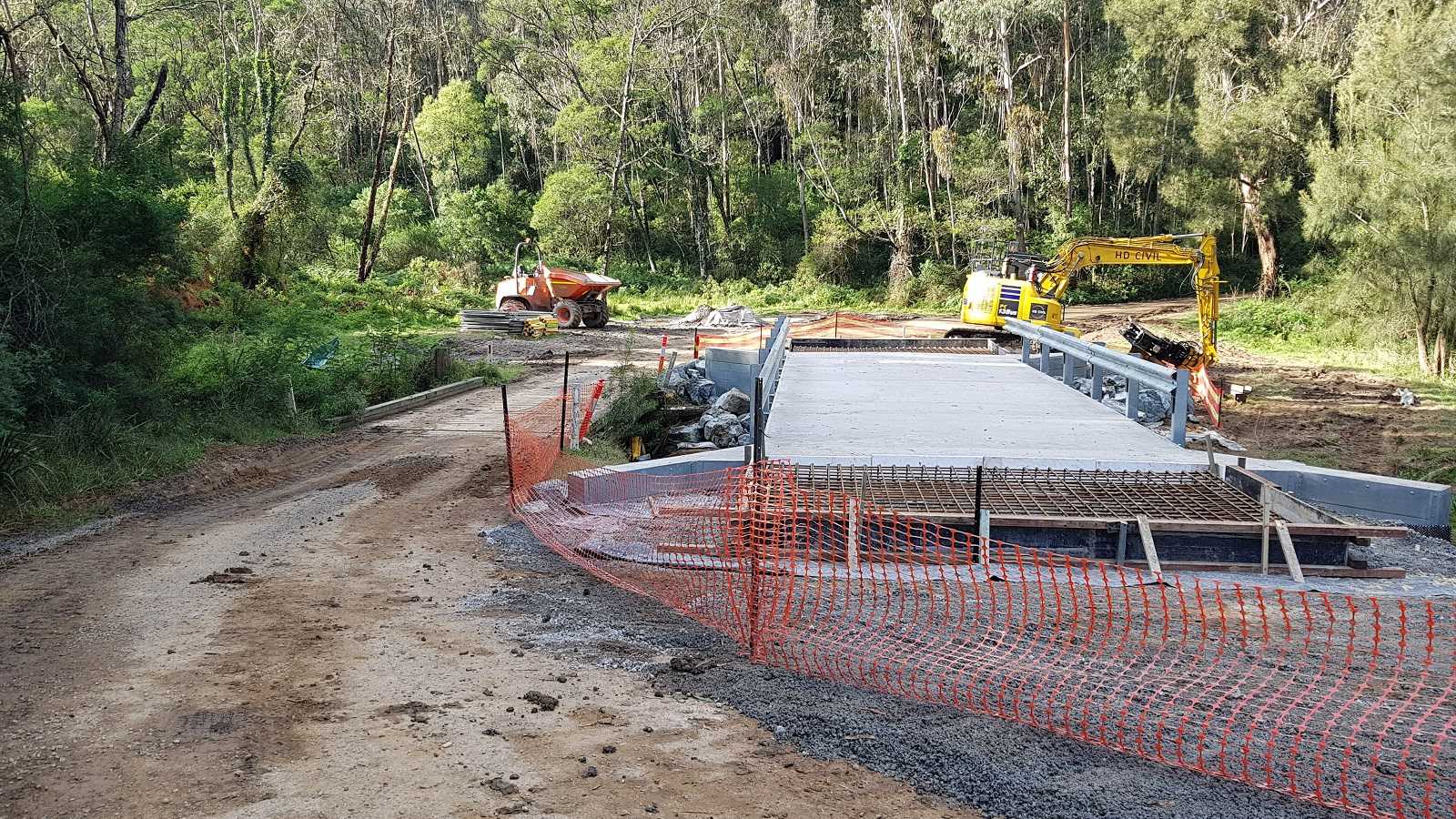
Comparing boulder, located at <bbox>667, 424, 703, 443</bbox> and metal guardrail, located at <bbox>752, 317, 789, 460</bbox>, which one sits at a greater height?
metal guardrail, located at <bbox>752, 317, 789, 460</bbox>

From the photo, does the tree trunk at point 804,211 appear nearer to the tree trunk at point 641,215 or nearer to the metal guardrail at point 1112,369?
the tree trunk at point 641,215

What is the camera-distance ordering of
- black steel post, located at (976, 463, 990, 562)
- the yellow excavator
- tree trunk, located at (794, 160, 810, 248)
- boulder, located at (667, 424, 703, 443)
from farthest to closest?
tree trunk, located at (794, 160, 810, 248) → the yellow excavator → boulder, located at (667, 424, 703, 443) → black steel post, located at (976, 463, 990, 562)

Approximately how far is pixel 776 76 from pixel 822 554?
143 ft

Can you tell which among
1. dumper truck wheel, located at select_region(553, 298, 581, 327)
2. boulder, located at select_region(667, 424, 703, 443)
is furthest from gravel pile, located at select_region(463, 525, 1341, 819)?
dumper truck wheel, located at select_region(553, 298, 581, 327)

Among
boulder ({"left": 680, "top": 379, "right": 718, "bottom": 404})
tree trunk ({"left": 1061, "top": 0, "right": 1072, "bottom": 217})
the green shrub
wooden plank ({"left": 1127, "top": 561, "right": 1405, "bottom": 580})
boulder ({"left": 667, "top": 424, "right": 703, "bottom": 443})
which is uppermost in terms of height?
tree trunk ({"left": 1061, "top": 0, "right": 1072, "bottom": 217})

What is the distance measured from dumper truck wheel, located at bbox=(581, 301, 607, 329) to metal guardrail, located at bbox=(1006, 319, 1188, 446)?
17.7 metres

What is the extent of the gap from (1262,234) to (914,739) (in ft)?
133

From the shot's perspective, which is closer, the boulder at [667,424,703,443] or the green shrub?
the boulder at [667,424,703,443]

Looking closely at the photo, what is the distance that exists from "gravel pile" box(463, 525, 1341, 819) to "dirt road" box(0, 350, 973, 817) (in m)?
0.19

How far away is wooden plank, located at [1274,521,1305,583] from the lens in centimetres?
824

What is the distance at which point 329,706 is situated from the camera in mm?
5848

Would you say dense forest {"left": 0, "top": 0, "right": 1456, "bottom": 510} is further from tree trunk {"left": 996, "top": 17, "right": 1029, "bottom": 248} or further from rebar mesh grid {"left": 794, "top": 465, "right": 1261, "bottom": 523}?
rebar mesh grid {"left": 794, "top": 465, "right": 1261, "bottom": 523}

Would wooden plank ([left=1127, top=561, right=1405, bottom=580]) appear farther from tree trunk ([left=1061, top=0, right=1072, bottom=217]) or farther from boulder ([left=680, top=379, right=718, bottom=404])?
tree trunk ([left=1061, top=0, right=1072, bottom=217])

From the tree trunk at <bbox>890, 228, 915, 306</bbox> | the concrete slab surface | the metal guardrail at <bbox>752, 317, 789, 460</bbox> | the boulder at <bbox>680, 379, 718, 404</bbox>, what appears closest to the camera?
the metal guardrail at <bbox>752, 317, 789, 460</bbox>
